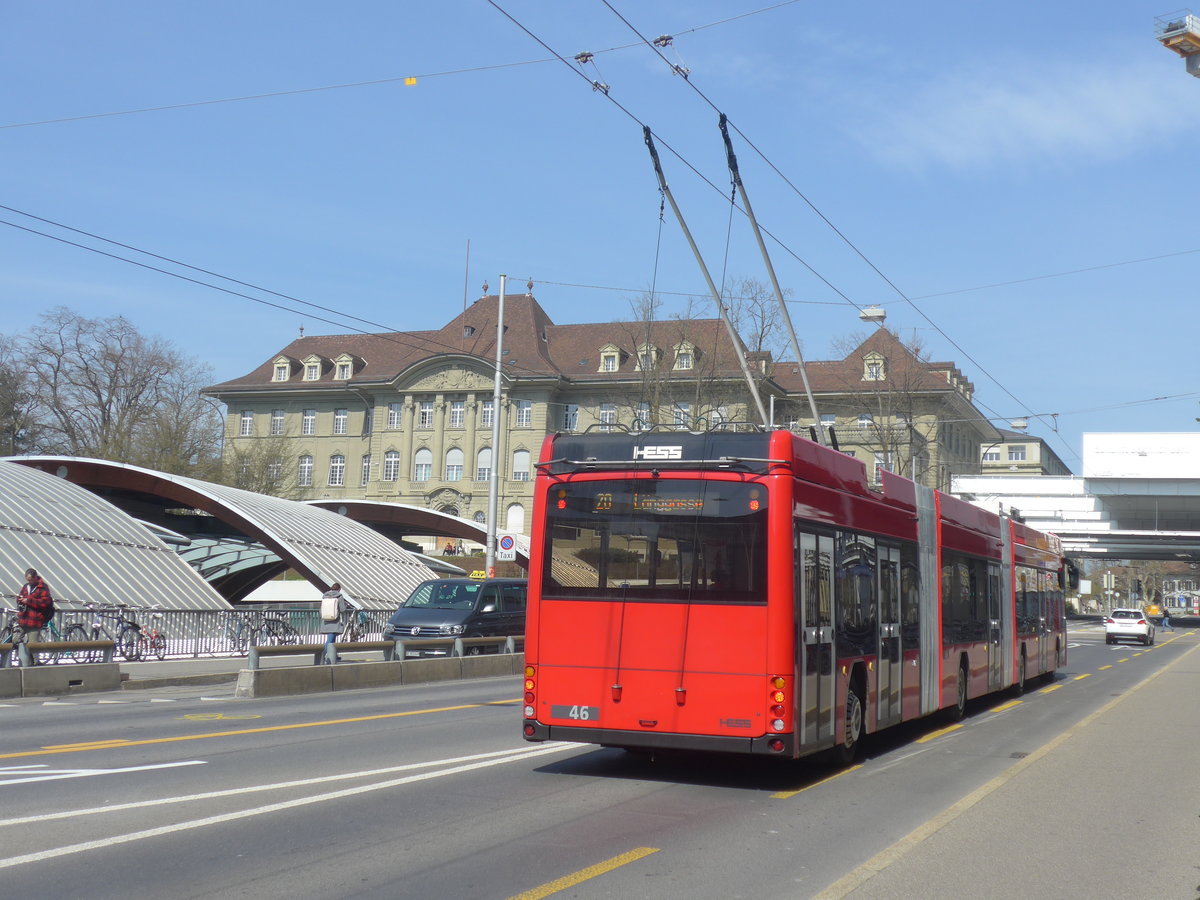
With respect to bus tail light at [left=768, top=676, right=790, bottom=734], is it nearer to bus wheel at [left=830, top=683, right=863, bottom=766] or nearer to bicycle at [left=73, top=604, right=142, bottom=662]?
bus wheel at [left=830, top=683, right=863, bottom=766]

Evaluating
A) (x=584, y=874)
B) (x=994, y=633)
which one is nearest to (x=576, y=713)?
(x=584, y=874)

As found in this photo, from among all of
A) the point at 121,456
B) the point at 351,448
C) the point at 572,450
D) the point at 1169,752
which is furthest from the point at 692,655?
the point at 351,448

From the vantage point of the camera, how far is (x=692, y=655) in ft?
34.5

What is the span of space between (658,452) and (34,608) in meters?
15.7

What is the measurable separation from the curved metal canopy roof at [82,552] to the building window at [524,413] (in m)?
54.1

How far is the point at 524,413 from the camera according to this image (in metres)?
91.2

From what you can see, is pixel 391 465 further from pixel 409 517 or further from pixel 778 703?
pixel 778 703

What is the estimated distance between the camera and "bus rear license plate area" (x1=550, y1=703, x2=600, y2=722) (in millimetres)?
10812

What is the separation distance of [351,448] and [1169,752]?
86.6 metres

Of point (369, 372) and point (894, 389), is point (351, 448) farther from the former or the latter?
point (894, 389)

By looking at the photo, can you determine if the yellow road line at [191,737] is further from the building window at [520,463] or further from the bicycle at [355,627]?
the building window at [520,463]

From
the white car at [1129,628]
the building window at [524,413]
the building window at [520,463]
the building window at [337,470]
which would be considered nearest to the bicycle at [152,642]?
the white car at [1129,628]

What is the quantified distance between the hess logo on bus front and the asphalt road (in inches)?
110

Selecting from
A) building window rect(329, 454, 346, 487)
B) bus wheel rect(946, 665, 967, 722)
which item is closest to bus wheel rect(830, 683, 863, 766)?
bus wheel rect(946, 665, 967, 722)
